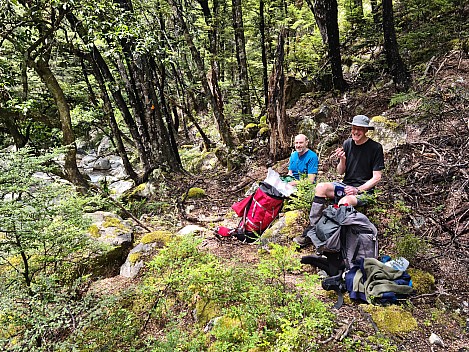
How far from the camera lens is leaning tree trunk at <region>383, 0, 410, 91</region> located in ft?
22.7

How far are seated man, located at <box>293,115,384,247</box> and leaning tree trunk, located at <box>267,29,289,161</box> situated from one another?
384cm

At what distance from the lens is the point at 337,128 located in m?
7.68

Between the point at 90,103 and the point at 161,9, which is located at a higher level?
the point at 161,9

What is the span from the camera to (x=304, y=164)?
5426 mm

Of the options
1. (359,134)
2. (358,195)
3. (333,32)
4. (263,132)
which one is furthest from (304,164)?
(333,32)

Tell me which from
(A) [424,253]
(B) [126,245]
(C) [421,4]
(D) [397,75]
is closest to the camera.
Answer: (A) [424,253]

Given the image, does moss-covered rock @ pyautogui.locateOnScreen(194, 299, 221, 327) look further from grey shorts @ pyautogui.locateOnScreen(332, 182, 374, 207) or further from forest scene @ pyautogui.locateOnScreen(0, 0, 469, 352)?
grey shorts @ pyautogui.locateOnScreen(332, 182, 374, 207)

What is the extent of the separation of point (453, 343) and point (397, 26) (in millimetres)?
10887

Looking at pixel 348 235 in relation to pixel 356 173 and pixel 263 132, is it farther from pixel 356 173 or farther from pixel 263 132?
pixel 263 132

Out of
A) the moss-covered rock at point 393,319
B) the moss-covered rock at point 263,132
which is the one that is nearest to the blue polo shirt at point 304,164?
the moss-covered rock at point 393,319

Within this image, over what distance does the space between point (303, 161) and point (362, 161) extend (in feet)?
4.11

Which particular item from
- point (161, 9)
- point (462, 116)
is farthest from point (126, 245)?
point (161, 9)

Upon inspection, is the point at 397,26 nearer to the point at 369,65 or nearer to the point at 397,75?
the point at 369,65

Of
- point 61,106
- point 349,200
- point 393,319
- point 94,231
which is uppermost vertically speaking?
point 61,106
